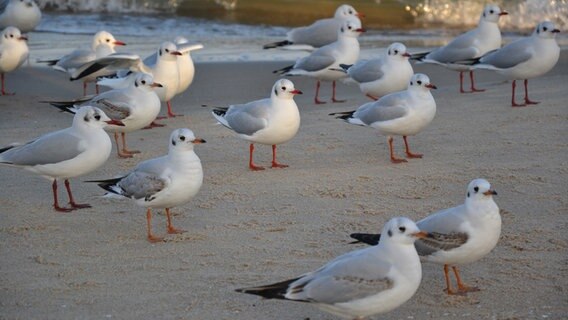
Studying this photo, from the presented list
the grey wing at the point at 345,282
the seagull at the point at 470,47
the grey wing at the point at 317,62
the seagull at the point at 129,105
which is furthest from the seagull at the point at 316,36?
the grey wing at the point at 345,282

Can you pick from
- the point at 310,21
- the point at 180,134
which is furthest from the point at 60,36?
the point at 180,134

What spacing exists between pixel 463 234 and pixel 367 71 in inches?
243

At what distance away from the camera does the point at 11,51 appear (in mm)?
13945

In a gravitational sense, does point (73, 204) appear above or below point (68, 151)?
below

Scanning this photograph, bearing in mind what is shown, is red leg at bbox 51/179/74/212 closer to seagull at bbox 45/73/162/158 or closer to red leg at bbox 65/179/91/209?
red leg at bbox 65/179/91/209

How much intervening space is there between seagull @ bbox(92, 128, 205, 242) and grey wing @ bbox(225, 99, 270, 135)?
193 centimetres

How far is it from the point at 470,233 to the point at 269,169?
3681mm

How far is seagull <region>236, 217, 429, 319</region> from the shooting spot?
17.8 feet

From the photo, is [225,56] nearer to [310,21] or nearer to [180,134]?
[310,21]

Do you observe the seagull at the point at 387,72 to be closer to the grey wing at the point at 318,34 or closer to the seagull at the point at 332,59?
the seagull at the point at 332,59

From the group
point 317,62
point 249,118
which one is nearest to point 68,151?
point 249,118

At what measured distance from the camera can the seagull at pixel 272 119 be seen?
31.2 feet

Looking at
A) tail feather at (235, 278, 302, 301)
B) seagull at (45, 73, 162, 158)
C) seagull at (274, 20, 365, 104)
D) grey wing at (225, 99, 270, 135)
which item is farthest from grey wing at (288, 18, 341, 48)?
tail feather at (235, 278, 302, 301)

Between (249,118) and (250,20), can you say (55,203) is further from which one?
(250,20)
